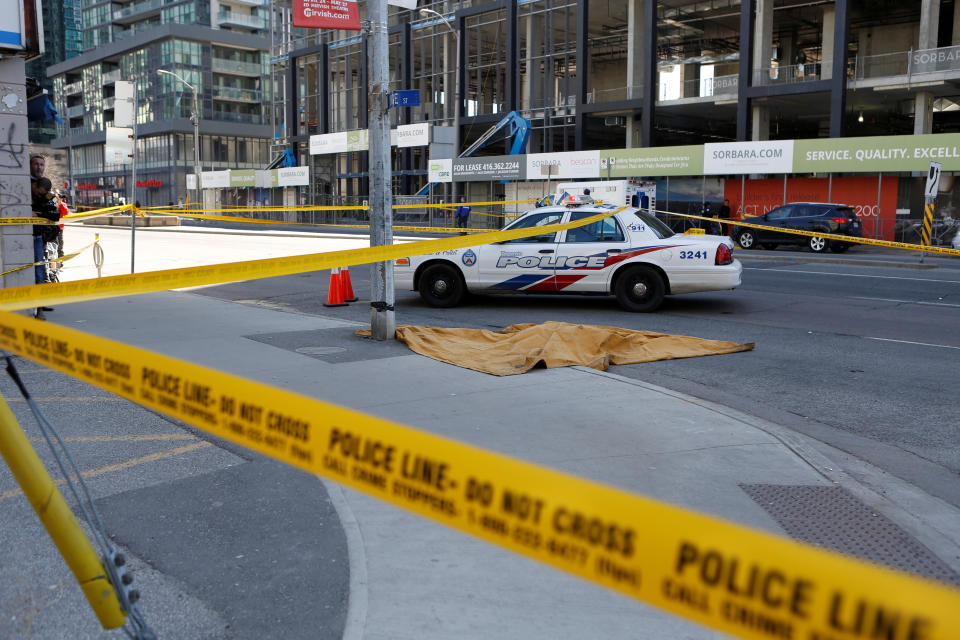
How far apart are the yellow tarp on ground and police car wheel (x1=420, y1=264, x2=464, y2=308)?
10.4 feet

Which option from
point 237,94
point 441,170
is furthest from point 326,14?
point 237,94

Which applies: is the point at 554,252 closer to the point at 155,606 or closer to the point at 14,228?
the point at 14,228

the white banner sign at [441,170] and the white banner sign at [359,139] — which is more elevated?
the white banner sign at [359,139]

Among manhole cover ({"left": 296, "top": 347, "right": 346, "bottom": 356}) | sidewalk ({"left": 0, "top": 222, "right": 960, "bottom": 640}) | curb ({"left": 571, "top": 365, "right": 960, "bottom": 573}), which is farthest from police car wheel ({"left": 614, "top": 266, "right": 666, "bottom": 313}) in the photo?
curb ({"left": 571, "top": 365, "right": 960, "bottom": 573})

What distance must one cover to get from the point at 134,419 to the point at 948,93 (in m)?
41.4

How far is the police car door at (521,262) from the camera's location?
13219 mm

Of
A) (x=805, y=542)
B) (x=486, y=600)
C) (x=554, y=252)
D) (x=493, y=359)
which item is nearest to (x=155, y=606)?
(x=486, y=600)

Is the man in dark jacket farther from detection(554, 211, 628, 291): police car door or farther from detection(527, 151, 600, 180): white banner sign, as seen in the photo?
detection(527, 151, 600, 180): white banner sign

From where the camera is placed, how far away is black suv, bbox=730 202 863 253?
1109 inches

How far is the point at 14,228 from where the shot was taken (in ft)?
34.0

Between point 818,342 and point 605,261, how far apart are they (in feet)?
11.9

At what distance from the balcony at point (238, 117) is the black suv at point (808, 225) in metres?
74.6

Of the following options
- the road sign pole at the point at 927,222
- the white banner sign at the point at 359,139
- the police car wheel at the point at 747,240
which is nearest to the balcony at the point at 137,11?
the white banner sign at the point at 359,139

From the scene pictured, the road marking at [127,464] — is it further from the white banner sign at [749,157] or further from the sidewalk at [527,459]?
the white banner sign at [749,157]
